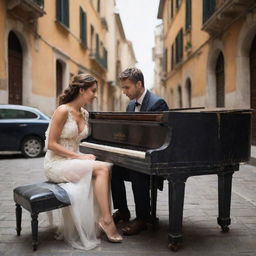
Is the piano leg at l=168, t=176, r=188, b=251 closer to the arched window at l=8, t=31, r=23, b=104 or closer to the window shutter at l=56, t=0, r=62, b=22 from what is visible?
the arched window at l=8, t=31, r=23, b=104

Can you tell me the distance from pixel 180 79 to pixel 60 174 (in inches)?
853

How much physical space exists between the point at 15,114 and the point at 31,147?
3.08 feet

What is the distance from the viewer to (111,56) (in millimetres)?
38156

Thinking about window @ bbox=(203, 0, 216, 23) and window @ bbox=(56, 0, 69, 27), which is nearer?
window @ bbox=(203, 0, 216, 23)

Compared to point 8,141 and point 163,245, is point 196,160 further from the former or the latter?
point 8,141

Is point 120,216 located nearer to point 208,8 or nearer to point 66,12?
point 208,8

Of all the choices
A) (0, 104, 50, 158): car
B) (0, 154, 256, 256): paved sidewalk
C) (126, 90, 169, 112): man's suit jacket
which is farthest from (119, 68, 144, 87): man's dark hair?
(0, 104, 50, 158): car

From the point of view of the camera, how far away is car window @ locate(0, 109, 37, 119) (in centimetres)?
1062

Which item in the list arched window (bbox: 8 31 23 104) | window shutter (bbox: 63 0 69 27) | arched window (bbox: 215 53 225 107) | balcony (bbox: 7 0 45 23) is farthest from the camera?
window shutter (bbox: 63 0 69 27)

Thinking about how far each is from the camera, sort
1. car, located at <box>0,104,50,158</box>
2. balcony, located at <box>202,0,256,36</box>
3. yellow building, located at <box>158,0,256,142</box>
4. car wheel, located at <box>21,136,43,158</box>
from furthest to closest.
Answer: yellow building, located at <box>158,0,256,142</box> → balcony, located at <box>202,0,256,36</box> → car wheel, located at <box>21,136,43,158</box> → car, located at <box>0,104,50,158</box>

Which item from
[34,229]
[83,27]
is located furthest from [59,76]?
[34,229]

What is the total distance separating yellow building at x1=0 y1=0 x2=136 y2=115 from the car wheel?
199 cm

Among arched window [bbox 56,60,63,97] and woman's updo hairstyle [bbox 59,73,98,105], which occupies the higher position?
arched window [bbox 56,60,63,97]

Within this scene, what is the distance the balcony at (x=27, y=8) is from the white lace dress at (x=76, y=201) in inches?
387
